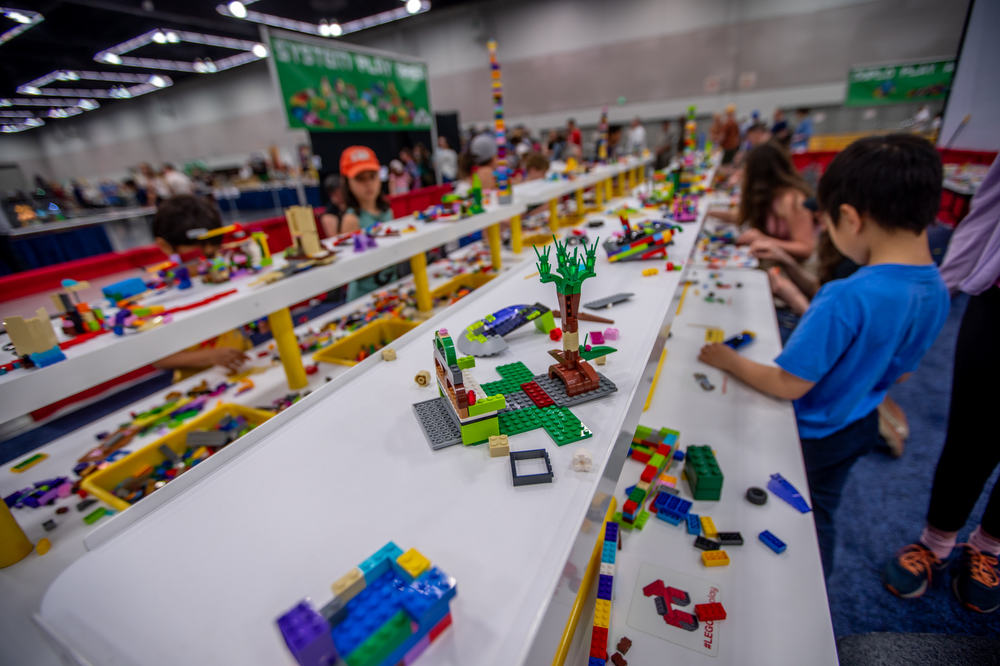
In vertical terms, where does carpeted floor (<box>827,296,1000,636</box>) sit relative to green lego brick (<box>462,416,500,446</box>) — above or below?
below

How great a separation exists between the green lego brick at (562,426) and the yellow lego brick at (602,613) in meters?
0.39

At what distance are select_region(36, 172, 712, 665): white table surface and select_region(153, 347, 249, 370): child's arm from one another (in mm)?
1249

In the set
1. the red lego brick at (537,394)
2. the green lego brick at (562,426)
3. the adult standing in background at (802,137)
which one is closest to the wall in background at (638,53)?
the adult standing in background at (802,137)

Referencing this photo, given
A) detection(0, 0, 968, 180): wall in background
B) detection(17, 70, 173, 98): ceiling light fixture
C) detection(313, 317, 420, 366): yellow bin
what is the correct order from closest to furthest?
detection(313, 317, 420, 366): yellow bin < detection(0, 0, 968, 180): wall in background < detection(17, 70, 173, 98): ceiling light fixture

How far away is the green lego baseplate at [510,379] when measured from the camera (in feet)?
3.18

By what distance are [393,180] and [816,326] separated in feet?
22.1

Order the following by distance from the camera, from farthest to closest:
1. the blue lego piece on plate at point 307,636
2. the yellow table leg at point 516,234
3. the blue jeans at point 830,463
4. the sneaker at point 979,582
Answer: the yellow table leg at point 516,234
the sneaker at point 979,582
the blue jeans at point 830,463
the blue lego piece on plate at point 307,636

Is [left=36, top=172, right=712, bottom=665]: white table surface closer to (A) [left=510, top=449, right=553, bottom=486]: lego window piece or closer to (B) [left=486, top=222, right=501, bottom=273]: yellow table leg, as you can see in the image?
(A) [left=510, top=449, right=553, bottom=486]: lego window piece

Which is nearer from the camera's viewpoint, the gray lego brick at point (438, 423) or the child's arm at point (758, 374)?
the gray lego brick at point (438, 423)

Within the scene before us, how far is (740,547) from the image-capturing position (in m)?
1.10

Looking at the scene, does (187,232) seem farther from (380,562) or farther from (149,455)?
(380,562)

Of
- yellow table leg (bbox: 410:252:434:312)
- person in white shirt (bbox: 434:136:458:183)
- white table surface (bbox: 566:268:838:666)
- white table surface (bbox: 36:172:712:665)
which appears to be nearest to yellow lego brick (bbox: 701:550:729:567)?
white table surface (bbox: 566:268:838:666)

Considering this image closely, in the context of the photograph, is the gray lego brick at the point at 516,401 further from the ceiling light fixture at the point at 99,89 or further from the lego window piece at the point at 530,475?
the ceiling light fixture at the point at 99,89

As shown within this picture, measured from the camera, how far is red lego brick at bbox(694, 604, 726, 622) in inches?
36.6
